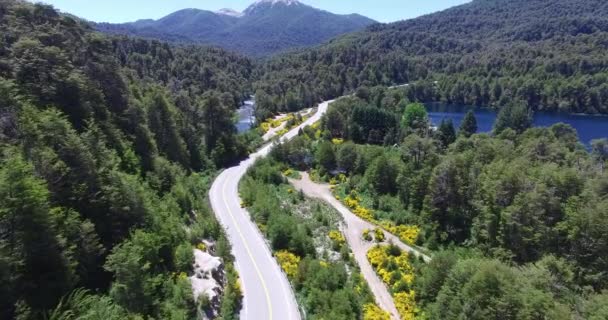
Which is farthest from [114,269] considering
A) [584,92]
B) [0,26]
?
[584,92]

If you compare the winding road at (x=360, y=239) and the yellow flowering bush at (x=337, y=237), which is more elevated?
the yellow flowering bush at (x=337, y=237)

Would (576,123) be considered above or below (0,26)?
below

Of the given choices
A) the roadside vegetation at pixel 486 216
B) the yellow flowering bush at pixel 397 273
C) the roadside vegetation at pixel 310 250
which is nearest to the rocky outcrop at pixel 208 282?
the roadside vegetation at pixel 310 250

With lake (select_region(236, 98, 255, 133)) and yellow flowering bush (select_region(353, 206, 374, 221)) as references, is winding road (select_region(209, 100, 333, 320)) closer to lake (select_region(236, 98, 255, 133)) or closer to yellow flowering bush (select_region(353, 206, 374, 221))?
yellow flowering bush (select_region(353, 206, 374, 221))

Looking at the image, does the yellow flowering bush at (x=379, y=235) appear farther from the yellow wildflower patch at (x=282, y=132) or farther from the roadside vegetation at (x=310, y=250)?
the yellow wildflower patch at (x=282, y=132)

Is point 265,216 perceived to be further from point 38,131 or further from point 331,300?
point 38,131

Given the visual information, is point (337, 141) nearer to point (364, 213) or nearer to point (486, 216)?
point (364, 213)
